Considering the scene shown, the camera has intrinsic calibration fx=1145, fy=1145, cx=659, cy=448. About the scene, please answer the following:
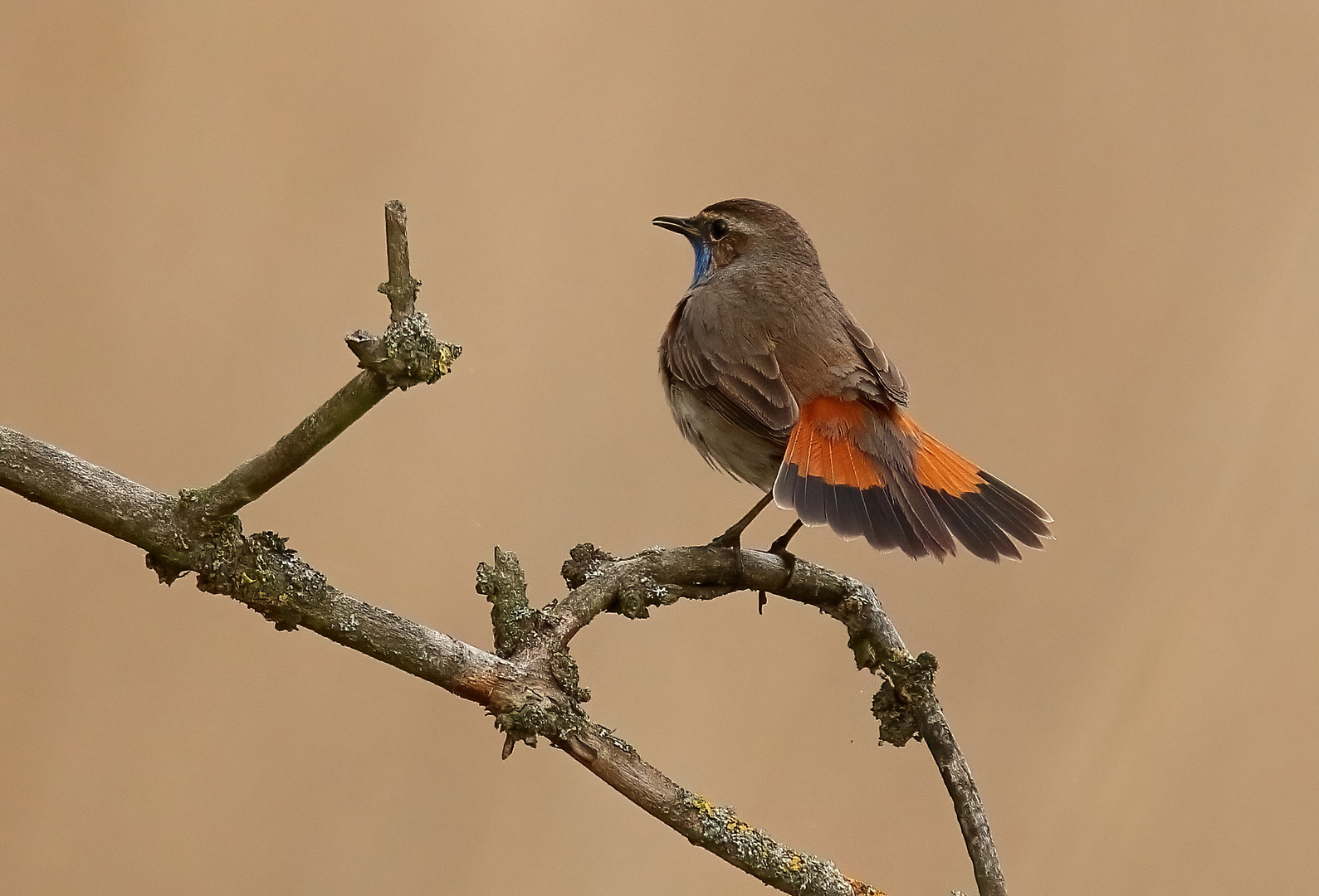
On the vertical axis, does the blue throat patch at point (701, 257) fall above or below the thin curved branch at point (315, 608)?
above

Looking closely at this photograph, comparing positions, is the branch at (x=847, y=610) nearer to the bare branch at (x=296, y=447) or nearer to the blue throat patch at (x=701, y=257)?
the bare branch at (x=296, y=447)

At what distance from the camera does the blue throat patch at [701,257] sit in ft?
8.95

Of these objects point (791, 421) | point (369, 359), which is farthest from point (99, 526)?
point (791, 421)

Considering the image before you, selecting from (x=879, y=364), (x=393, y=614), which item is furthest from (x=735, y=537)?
(x=393, y=614)

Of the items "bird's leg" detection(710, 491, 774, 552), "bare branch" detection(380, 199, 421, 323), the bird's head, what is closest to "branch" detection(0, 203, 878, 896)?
"bare branch" detection(380, 199, 421, 323)

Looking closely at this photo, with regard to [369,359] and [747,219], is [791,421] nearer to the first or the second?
[747,219]

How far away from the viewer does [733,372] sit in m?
2.18

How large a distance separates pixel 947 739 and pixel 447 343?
1.07 meters

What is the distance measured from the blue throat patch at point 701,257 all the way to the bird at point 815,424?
125mm

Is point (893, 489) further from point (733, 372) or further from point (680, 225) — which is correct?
point (680, 225)

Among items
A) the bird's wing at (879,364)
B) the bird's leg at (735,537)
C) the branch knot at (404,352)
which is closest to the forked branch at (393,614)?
the branch knot at (404,352)

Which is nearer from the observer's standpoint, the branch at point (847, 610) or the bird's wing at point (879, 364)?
the branch at point (847, 610)

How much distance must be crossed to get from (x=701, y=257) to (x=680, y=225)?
0.32 feet

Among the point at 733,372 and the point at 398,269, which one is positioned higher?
the point at 733,372
